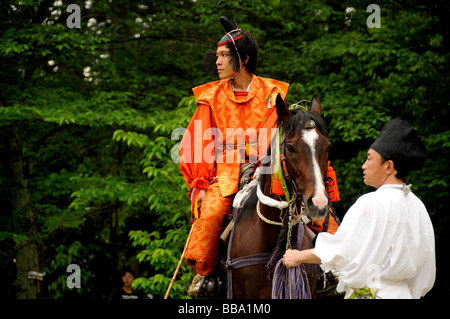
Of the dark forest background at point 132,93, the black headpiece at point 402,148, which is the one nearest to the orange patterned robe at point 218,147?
the black headpiece at point 402,148

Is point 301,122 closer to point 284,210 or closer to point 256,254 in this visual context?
point 284,210

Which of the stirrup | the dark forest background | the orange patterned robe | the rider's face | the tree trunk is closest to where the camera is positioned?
the orange patterned robe

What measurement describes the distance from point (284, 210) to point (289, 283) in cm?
52

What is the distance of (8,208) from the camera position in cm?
1068

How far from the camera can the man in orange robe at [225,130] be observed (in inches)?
185

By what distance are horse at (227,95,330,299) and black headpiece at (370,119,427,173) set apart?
75 cm

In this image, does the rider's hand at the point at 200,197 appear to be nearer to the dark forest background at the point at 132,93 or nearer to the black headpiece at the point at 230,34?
the black headpiece at the point at 230,34

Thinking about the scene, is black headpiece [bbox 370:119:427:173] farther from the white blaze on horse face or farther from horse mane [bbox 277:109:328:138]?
horse mane [bbox 277:109:328:138]

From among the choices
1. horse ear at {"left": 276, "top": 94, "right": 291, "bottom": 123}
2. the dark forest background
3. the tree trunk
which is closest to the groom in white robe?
horse ear at {"left": 276, "top": 94, "right": 291, "bottom": 123}

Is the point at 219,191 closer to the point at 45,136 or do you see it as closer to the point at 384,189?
the point at 384,189

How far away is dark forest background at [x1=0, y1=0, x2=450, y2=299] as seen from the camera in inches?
371

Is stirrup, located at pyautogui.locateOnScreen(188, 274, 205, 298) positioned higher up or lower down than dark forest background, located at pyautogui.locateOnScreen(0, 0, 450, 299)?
lower down

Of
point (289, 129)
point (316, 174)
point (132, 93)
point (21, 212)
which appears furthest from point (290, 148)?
point (21, 212)
